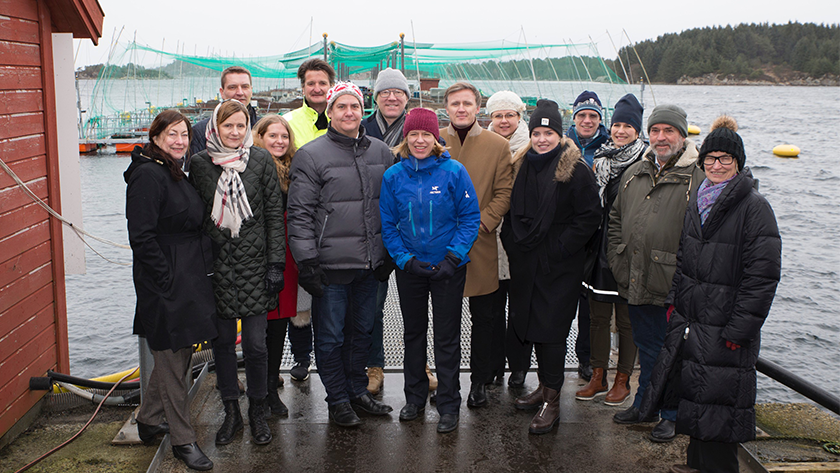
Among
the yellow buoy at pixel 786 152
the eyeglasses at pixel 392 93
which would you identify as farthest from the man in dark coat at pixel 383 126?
the yellow buoy at pixel 786 152

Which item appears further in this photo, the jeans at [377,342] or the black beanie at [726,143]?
the jeans at [377,342]

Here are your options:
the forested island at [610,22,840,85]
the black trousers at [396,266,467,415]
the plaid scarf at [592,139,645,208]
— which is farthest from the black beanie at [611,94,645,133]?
the forested island at [610,22,840,85]

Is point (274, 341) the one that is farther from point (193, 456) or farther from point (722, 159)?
point (722, 159)

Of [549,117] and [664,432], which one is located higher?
[549,117]

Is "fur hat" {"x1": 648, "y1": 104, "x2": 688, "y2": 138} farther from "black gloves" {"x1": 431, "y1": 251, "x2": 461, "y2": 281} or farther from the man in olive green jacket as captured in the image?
"black gloves" {"x1": 431, "y1": 251, "x2": 461, "y2": 281}

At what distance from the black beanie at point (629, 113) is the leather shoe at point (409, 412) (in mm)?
2219

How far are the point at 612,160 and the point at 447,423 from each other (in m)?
1.97

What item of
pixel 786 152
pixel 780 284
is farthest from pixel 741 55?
pixel 780 284

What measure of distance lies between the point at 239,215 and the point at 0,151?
1553mm

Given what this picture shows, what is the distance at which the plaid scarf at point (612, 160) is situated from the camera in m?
3.87

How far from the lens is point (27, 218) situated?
152 inches

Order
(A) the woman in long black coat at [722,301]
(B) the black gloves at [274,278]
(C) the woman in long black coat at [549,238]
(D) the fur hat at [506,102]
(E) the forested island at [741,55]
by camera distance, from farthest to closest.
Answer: (E) the forested island at [741,55] → (D) the fur hat at [506,102] → (C) the woman in long black coat at [549,238] → (B) the black gloves at [274,278] → (A) the woman in long black coat at [722,301]

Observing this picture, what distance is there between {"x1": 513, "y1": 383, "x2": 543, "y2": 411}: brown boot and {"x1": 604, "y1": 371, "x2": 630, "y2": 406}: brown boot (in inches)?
18.2

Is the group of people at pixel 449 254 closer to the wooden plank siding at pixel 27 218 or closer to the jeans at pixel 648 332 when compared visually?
the jeans at pixel 648 332
